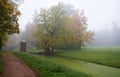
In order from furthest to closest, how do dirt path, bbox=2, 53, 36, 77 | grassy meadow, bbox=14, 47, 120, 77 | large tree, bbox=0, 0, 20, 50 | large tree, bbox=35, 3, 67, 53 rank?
large tree, bbox=35, 3, 67, 53 → large tree, bbox=0, 0, 20, 50 → grassy meadow, bbox=14, 47, 120, 77 → dirt path, bbox=2, 53, 36, 77

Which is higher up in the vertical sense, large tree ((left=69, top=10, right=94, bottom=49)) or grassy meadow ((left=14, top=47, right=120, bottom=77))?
large tree ((left=69, top=10, right=94, bottom=49))

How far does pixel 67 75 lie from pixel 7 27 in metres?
10.4

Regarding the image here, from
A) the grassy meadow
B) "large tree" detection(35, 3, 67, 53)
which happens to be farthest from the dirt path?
"large tree" detection(35, 3, 67, 53)

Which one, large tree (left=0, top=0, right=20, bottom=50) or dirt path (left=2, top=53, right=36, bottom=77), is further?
large tree (left=0, top=0, right=20, bottom=50)

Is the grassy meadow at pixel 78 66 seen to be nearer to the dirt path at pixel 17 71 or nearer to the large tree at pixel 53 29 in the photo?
the dirt path at pixel 17 71

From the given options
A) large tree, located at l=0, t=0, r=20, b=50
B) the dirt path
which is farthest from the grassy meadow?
large tree, located at l=0, t=0, r=20, b=50

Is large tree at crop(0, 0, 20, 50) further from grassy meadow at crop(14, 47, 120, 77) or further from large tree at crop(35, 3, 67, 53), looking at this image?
large tree at crop(35, 3, 67, 53)

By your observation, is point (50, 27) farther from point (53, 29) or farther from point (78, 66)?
point (78, 66)

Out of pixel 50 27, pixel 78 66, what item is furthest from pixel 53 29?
pixel 78 66

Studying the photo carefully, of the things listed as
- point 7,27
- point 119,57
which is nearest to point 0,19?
point 7,27

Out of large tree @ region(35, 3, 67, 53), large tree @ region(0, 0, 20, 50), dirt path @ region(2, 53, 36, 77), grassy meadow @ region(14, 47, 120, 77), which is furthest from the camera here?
large tree @ region(35, 3, 67, 53)

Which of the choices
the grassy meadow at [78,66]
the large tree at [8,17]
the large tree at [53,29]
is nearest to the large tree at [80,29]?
the large tree at [53,29]

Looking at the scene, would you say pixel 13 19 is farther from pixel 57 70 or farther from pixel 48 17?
pixel 48 17

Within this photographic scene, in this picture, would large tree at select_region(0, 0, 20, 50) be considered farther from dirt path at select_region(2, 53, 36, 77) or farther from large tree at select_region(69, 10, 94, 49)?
large tree at select_region(69, 10, 94, 49)
